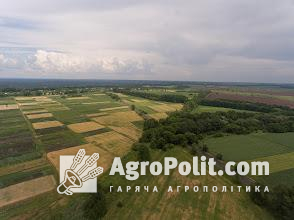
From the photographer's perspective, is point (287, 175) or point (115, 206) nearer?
point (115, 206)

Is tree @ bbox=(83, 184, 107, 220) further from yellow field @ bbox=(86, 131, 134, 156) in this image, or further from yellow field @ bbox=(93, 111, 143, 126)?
yellow field @ bbox=(93, 111, 143, 126)

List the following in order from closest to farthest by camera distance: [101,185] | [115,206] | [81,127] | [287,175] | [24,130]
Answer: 1. [115,206]
2. [101,185]
3. [287,175]
4. [24,130]
5. [81,127]

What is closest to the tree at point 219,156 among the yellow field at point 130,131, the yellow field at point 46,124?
the yellow field at point 130,131

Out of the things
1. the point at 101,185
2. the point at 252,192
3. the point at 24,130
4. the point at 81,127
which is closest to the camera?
the point at 252,192

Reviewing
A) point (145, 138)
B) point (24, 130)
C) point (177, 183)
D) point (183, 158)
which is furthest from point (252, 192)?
point (24, 130)

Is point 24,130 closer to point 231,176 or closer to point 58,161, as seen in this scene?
point 58,161

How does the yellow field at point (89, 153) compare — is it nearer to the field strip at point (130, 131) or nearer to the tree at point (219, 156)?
the field strip at point (130, 131)

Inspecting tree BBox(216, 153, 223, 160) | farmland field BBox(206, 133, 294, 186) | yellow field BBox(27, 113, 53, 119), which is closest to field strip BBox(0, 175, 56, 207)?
tree BBox(216, 153, 223, 160)

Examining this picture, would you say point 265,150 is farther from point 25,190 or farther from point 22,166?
point 22,166
